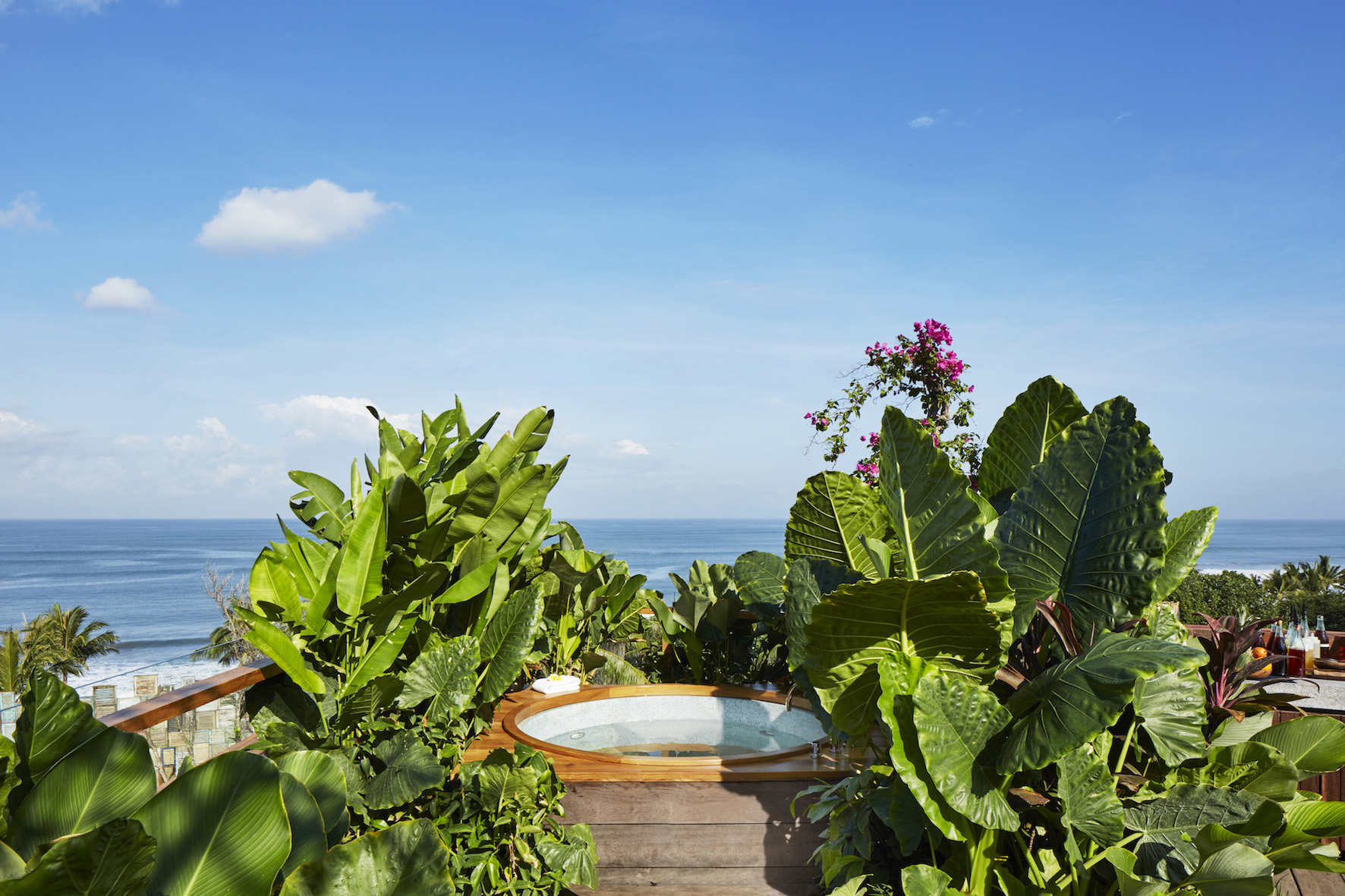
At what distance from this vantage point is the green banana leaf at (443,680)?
2.42 m

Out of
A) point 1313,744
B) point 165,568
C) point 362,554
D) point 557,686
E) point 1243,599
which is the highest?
point 362,554

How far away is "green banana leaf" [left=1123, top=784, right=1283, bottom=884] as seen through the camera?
5.72 ft

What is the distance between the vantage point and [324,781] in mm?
868

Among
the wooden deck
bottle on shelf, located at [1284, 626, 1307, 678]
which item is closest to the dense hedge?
bottle on shelf, located at [1284, 626, 1307, 678]

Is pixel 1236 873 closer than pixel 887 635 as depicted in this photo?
Yes

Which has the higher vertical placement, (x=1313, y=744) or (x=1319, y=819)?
(x=1313, y=744)

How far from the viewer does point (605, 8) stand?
5.43m

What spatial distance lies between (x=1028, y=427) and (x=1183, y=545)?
491 mm

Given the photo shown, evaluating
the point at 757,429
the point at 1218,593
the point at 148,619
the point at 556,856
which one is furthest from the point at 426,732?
the point at 148,619

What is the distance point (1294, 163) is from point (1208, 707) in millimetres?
10070

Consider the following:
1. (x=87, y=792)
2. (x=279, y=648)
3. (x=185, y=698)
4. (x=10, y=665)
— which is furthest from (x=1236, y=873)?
(x=10, y=665)

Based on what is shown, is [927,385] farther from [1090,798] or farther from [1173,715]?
[1090,798]

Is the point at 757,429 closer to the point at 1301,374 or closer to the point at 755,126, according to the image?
the point at 755,126

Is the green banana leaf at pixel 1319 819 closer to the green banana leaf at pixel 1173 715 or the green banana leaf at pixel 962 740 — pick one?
the green banana leaf at pixel 1173 715
